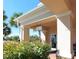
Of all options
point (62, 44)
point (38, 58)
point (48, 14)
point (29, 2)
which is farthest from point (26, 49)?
point (29, 2)

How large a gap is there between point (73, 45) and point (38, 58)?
8.36ft

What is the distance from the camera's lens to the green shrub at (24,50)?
9438 millimetres

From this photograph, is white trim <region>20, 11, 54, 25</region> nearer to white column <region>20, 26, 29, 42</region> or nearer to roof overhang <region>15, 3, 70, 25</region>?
→ roof overhang <region>15, 3, 70, 25</region>

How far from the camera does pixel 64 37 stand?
898cm

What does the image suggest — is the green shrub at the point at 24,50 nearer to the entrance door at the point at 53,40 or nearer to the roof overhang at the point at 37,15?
the roof overhang at the point at 37,15

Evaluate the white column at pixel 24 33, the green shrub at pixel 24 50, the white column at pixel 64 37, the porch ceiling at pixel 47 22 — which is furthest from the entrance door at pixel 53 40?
the white column at pixel 64 37

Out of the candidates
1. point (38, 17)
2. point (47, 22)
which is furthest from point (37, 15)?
point (47, 22)

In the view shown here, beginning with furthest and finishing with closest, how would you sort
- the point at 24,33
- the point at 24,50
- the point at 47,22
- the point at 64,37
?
the point at 24,33, the point at 47,22, the point at 24,50, the point at 64,37

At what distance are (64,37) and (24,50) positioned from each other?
210 centimetres

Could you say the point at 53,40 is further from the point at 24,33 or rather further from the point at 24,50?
the point at 24,50

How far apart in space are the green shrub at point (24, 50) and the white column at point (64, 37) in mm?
1190

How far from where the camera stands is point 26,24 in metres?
16.6

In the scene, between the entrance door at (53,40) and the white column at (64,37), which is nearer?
the white column at (64,37)

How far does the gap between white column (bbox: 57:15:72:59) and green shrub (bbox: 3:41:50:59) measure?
119cm
